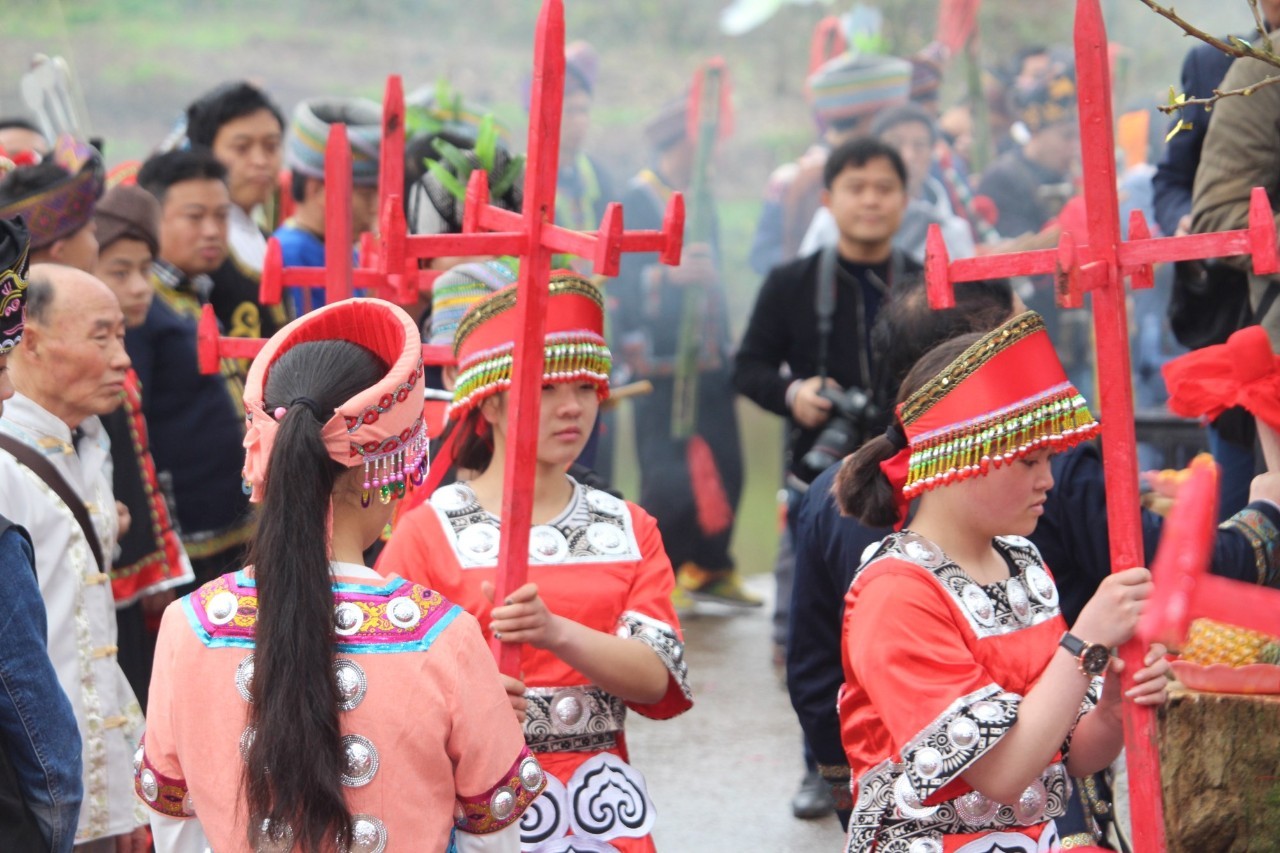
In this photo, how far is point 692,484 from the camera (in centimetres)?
867

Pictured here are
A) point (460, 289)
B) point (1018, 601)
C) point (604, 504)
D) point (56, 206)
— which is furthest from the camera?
point (56, 206)

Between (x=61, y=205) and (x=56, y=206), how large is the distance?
0.02 m

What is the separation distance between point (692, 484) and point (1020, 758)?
6.32 meters

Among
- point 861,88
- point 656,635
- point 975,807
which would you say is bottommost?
point 975,807

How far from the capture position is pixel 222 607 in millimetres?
2166

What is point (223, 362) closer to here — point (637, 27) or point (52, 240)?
point (52, 240)

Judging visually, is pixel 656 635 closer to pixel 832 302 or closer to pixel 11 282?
pixel 11 282

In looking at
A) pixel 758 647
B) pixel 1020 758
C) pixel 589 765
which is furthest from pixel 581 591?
pixel 758 647

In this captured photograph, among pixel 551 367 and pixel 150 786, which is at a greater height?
pixel 551 367

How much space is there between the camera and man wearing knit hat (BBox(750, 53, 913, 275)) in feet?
30.3

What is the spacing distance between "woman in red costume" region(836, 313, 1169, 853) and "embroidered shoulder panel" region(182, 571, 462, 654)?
71 cm

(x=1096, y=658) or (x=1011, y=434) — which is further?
(x=1011, y=434)

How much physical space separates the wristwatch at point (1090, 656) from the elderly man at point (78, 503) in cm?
202

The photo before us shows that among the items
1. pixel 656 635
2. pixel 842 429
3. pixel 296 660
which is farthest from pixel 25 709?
pixel 842 429
